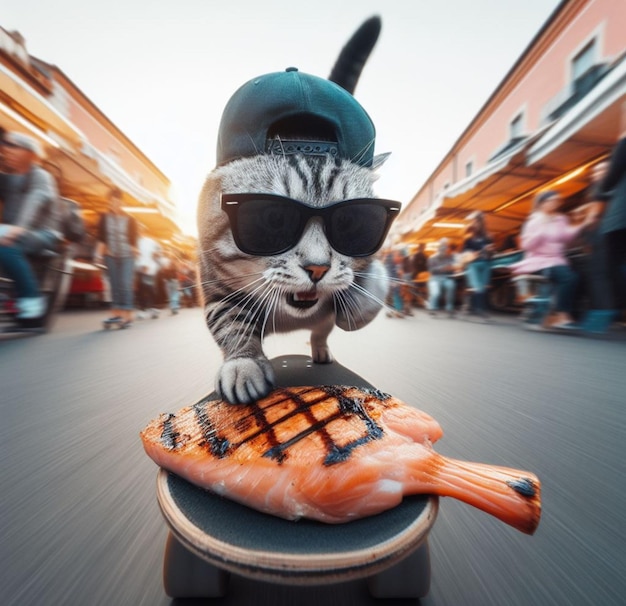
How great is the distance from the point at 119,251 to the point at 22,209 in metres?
0.79

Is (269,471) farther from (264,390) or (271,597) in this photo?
(264,390)

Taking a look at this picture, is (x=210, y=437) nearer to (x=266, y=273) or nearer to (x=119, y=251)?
(x=266, y=273)

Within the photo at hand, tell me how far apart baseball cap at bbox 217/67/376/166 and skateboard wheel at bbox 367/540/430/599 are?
2.35ft

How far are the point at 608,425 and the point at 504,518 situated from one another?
2.59 feet

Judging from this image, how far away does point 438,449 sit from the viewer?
713 mm

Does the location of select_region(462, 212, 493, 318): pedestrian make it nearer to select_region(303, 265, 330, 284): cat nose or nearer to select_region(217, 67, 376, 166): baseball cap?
select_region(217, 67, 376, 166): baseball cap

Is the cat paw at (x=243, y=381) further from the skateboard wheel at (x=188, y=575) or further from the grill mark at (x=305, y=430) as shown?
the skateboard wheel at (x=188, y=575)

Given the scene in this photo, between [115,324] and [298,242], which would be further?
[115,324]

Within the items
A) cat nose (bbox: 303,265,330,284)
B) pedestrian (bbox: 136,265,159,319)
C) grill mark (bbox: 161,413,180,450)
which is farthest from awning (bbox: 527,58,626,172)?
pedestrian (bbox: 136,265,159,319)

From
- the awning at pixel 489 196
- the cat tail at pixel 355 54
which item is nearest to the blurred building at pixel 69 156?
the cat tail at pixel 355 54

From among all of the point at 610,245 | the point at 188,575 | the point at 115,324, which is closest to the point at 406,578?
the point at 188,575

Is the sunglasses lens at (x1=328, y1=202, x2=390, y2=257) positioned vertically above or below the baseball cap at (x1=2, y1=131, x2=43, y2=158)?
below

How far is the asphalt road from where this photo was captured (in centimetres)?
38

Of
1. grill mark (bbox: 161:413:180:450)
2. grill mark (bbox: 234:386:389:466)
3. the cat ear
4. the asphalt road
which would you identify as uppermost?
the cat ear
